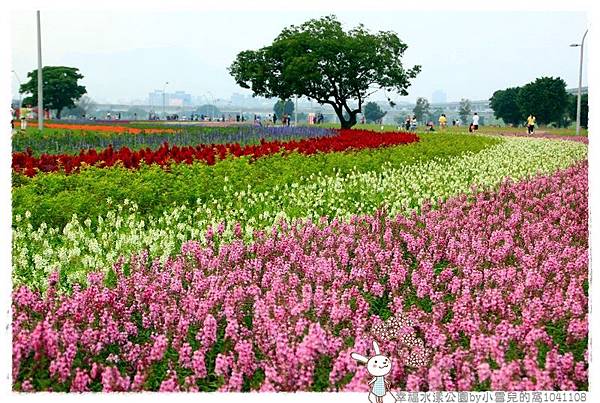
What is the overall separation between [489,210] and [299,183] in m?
2.99

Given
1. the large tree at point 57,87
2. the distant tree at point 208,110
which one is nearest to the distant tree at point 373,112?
the distant tree at point 208,110

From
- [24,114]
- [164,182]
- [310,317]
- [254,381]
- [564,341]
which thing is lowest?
[254,381]

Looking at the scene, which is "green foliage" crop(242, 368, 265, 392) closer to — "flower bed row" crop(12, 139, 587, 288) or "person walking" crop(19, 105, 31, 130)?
"flower bed row" crop(12, 139, 587, 288)

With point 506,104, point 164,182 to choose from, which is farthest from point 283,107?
point 506,104

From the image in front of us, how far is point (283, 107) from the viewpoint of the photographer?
27.0 feet

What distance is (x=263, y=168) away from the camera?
32.9 feet

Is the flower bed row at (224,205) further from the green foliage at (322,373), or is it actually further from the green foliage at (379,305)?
the green foliage at (322,373)

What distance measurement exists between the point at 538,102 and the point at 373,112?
68.6 inches

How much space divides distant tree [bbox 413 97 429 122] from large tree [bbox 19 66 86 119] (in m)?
3.04

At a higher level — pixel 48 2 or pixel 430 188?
pixel 48 2

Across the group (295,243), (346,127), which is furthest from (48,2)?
(346,127)

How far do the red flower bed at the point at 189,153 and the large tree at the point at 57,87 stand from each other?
2.34 ft

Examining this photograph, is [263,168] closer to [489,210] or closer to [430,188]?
[430,188]

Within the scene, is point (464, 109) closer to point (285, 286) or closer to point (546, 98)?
point (546, 98)
